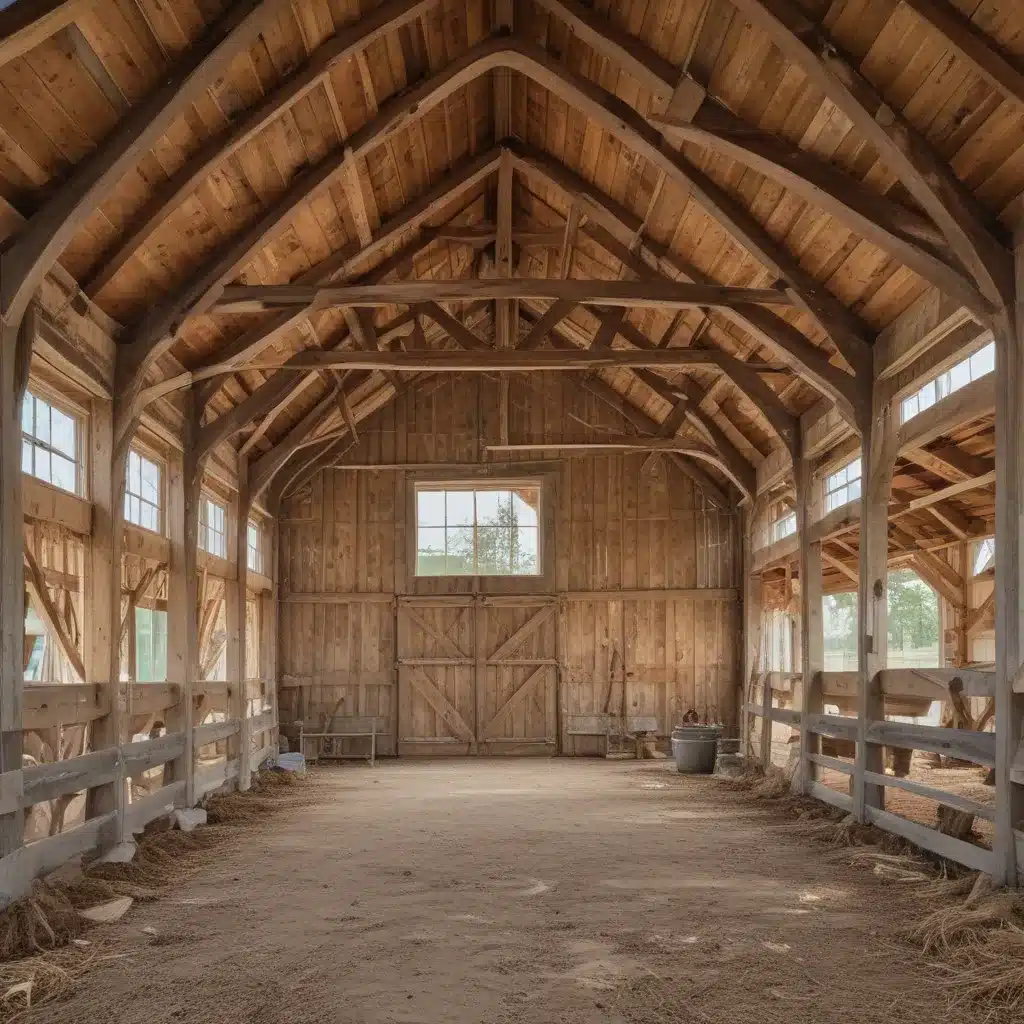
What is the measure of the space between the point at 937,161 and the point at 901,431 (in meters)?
2.37

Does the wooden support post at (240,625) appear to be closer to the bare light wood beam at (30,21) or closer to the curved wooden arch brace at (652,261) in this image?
the curved wooden arch brace at (652,261)

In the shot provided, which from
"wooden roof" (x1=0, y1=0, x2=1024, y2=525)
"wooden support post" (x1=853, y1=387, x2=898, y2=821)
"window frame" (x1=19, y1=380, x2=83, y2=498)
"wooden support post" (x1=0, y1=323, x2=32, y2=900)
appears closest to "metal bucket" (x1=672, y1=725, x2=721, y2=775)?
"wooden roof" (x1=0, y1=0, x2=1024, y2=525)

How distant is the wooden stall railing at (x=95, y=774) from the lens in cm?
569

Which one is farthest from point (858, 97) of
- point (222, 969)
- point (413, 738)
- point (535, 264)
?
point (413, 738)

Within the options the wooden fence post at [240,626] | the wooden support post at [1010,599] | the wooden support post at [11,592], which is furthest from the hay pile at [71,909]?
the wooden support post at [1010,599]

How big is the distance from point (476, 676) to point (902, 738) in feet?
28.9

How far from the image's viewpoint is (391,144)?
891 centimetres

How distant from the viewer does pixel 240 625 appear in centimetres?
1200

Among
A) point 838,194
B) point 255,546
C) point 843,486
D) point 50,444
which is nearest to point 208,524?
point 255,546

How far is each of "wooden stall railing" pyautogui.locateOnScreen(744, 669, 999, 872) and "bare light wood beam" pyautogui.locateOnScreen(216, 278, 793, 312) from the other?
3236mm

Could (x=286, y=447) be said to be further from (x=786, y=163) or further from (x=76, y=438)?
(x=786, y=163)

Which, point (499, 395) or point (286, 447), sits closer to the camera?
point (286, 447)

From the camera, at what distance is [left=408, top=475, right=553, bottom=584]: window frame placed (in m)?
15.7

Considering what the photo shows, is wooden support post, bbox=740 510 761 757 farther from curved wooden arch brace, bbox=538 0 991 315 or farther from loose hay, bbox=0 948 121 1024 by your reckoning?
loose hay, bbox=0 948 121 1024
